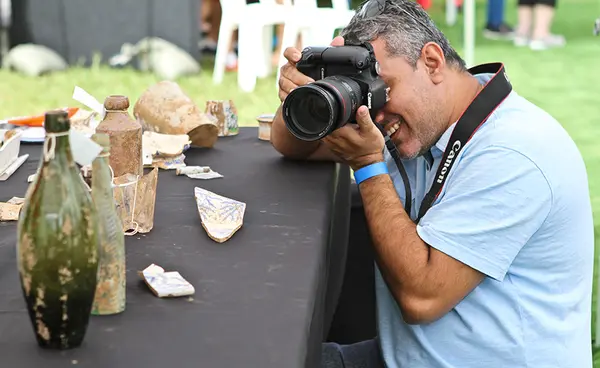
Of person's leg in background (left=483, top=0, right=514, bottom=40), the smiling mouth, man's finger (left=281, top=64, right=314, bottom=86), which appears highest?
man's finger (left=281, top=64, right=314, bottom=86)

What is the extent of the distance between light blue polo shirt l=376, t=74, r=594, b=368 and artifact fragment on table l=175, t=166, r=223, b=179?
62cm

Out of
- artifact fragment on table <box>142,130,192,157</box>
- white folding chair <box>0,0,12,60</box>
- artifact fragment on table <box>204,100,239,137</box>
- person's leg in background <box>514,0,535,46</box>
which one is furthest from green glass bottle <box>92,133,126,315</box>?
person's leg in background <box>514,0,535,46</box>

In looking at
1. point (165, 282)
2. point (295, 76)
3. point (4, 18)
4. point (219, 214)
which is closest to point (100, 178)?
point (165, 282)

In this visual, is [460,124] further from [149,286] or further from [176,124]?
[176,124]

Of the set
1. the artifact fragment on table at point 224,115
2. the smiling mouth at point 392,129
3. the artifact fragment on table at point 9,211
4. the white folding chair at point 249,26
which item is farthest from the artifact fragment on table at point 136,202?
the white folding chair at point 249,26

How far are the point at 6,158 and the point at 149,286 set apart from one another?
85 cm

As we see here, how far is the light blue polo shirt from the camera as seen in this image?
1.43m

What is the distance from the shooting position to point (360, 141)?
1558 millimetres

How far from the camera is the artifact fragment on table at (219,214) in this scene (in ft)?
4.90

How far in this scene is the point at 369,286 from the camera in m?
2.40

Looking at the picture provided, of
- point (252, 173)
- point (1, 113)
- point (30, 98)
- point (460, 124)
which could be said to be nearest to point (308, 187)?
point (252, 173)

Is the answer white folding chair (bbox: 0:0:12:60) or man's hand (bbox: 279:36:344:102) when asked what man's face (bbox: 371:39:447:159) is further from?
white folding chair (bbox: 0:0:12:60)

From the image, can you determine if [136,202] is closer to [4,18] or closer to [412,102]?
[412,102]

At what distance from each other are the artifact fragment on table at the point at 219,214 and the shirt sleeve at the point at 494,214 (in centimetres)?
35
